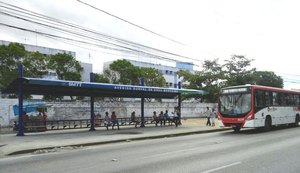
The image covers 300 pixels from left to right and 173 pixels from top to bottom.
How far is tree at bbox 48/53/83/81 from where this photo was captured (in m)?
44.5

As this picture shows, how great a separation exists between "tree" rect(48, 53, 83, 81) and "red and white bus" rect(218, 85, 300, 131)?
94.6ft

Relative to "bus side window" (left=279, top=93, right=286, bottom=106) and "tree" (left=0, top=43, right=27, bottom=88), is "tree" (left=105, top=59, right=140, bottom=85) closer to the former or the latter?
"tree" (left=0, top=43, right=27, bottom=88)

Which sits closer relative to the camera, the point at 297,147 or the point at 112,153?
the point at 112,153

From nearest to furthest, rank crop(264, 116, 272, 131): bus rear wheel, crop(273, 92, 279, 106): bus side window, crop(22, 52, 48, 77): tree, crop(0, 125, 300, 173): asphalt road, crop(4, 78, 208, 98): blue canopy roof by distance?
crop(0, 125, 300, 173): asphalt road
crop(4, 78, 208, 98): blue canopy roof
crop(264, 116, 272, 131): bus rear wheel
crop(273, 92, 279, 106): bus side window
crop(22, 52, 48, 77): tree

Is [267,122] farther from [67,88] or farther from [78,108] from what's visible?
[78,108]

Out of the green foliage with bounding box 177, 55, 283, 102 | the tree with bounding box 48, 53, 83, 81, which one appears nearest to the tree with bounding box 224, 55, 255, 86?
the green foliage with bounding box 177, 55, 283, 102

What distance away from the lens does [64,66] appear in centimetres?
4584

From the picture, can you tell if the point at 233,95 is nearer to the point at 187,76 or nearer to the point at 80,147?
the point at 80,147

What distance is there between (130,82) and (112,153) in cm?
4241

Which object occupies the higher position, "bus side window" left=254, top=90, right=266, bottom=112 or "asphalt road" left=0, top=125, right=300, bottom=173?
"bus side window" left=254, top=90, right=266, bottom=112

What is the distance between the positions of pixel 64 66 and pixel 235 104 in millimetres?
30935

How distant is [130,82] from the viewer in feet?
178

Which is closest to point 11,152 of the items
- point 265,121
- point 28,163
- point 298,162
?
point 28,163

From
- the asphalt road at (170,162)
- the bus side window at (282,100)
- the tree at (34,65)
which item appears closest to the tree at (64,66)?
the tree at (34,65)
